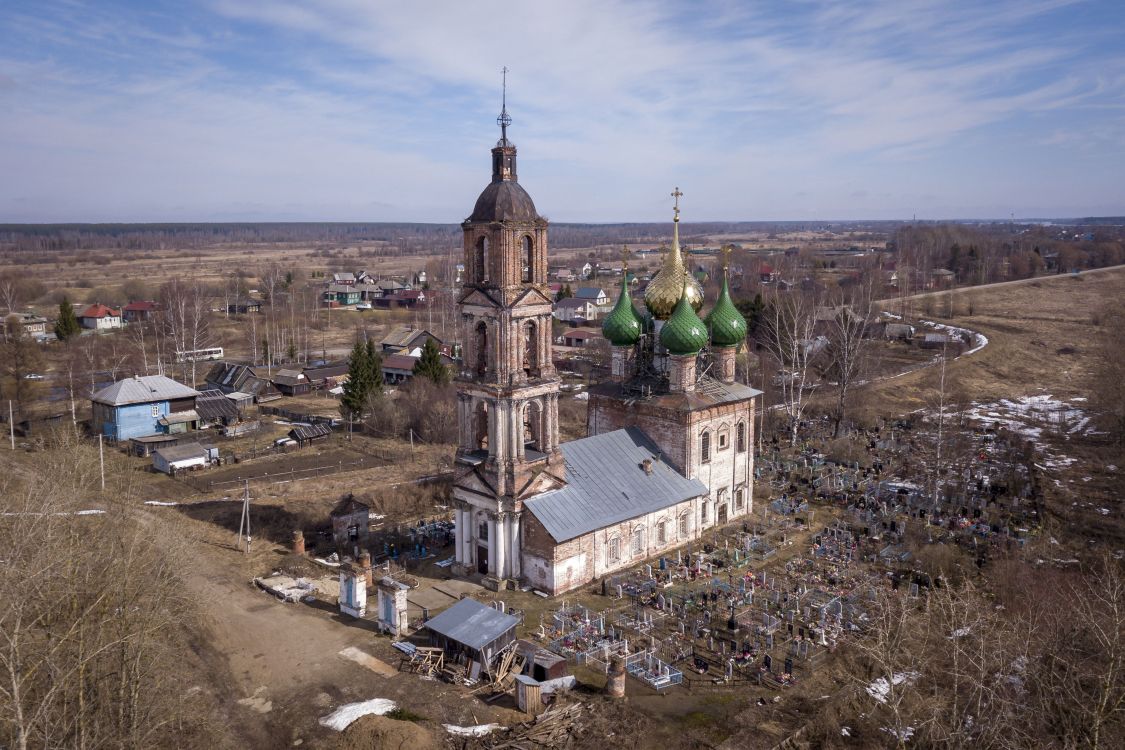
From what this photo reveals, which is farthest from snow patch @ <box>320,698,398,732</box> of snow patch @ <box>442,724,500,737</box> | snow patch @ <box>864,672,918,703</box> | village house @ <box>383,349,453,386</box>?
village house @ <box>383,349,453,386</box>

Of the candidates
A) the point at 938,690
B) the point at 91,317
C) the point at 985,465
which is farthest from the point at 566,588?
the point at 91,317

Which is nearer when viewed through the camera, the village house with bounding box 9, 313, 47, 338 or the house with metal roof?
the house with metal roof

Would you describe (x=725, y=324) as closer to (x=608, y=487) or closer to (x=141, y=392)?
(x=608, y=487)

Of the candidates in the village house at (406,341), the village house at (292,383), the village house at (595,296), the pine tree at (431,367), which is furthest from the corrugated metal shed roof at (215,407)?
the village house at (595,296)

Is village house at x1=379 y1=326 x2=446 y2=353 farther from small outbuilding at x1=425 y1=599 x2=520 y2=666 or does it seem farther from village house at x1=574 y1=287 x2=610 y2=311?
small outbuilding at x1=425 y1=599 x2=520 y2=666

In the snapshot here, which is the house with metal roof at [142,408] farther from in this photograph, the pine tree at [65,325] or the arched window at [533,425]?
the arched window at [533,425]

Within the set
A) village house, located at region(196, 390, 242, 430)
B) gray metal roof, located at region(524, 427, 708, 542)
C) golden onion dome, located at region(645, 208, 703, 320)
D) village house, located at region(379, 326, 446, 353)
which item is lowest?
village house, located at region(196, 390, 242, 430)

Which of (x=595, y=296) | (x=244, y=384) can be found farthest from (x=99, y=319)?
(x=595, y=296)
